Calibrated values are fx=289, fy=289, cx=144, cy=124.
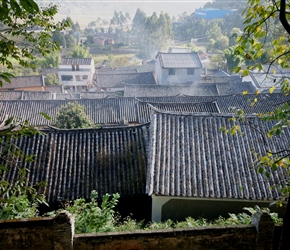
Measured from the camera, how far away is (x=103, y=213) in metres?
6.47

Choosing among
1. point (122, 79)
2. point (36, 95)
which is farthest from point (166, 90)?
point (36, 95)

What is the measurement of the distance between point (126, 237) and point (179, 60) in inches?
1379

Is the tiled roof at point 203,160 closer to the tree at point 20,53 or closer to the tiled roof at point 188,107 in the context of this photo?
the tree at point 20,53

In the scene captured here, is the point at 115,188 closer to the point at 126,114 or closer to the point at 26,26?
the point at 26,26

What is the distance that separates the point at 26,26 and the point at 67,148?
630 cm

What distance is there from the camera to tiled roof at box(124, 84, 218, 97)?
31.1 metres

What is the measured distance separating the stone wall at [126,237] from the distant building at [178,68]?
32.9 metres

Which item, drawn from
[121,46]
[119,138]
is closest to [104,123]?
[119,138]

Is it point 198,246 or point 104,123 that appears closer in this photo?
point 198,246

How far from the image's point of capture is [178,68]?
37500 mm

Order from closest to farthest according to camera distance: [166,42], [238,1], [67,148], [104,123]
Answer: [67,148] → [104,123] → [166,42] → [238,1]

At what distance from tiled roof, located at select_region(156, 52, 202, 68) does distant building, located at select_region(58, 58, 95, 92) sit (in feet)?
37.9

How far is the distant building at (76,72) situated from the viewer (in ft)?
140

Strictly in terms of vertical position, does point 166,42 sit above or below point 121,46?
below
